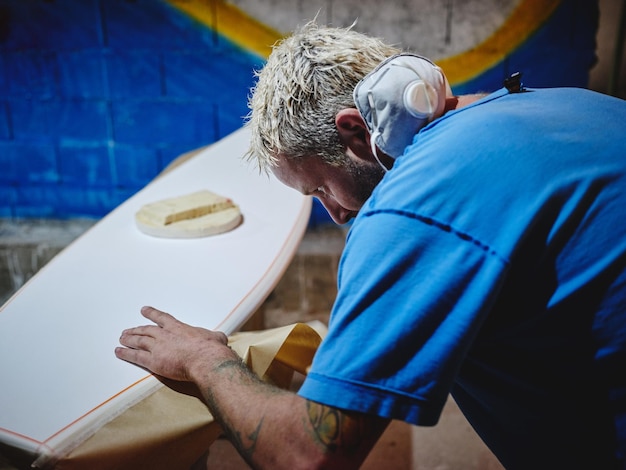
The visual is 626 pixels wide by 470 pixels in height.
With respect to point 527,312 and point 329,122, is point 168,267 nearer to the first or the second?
point 329,122

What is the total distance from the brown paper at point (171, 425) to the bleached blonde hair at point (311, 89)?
0.43 meters

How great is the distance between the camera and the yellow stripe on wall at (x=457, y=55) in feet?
9.74

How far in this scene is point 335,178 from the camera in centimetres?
111

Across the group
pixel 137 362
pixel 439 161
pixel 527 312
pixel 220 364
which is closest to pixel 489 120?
pixel 439 161

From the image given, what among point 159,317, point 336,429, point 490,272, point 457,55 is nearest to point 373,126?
point 490,272

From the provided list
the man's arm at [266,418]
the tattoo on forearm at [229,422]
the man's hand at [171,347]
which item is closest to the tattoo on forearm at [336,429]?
the man's arm at [266,418]

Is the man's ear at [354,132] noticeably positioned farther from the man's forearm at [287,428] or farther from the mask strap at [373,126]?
the man's forearm at [287,428]

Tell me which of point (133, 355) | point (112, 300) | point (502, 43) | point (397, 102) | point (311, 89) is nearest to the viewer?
point (397, 102)

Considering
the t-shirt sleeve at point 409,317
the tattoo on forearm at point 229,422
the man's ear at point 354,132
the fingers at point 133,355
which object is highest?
the man's ear at point 354,132

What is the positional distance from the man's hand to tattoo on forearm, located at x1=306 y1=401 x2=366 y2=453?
0.96 ft

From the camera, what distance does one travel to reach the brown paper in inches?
41.1

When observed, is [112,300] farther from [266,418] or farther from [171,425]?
[266,418]

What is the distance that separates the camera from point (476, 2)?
2.94 metres

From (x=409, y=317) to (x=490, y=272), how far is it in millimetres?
117
